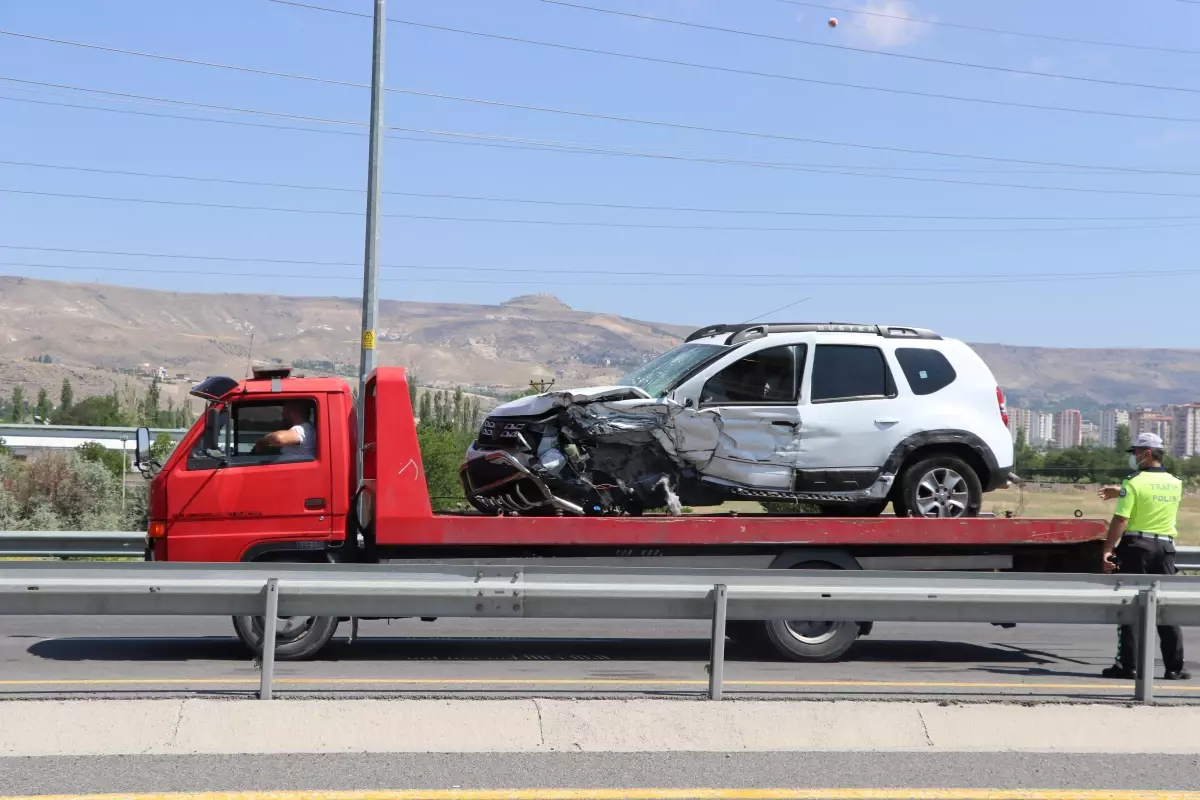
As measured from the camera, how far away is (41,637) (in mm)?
11312

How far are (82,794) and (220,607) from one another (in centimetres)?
191

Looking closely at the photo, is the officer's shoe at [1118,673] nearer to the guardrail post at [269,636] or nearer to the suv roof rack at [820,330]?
the suv roof rack at [820,330]

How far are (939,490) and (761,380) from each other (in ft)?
5.99

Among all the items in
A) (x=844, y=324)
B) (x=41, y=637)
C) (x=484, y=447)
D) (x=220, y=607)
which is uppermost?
(x=844, y=324)

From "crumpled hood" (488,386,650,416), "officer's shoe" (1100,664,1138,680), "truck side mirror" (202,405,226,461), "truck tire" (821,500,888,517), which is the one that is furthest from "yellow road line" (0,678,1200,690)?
"crumpled hood" (488,386,650,416)

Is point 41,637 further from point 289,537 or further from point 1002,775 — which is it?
point 1002,775

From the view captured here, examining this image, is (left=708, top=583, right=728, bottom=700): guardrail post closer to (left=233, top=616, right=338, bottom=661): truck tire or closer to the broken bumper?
the broken bumper

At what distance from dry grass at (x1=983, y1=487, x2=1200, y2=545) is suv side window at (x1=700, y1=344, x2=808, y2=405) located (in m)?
2.55

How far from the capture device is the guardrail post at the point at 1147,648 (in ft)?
25.4

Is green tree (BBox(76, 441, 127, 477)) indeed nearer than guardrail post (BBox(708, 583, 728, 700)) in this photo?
No

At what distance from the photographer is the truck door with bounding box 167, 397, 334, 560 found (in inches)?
390

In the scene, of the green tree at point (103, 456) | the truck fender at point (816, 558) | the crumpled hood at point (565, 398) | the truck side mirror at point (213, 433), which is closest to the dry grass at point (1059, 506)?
the truck fender at point (816, 558)

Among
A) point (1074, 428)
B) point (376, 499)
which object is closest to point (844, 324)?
point (376, 499)

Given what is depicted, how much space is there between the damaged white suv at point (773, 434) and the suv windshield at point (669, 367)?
0.10 ft
